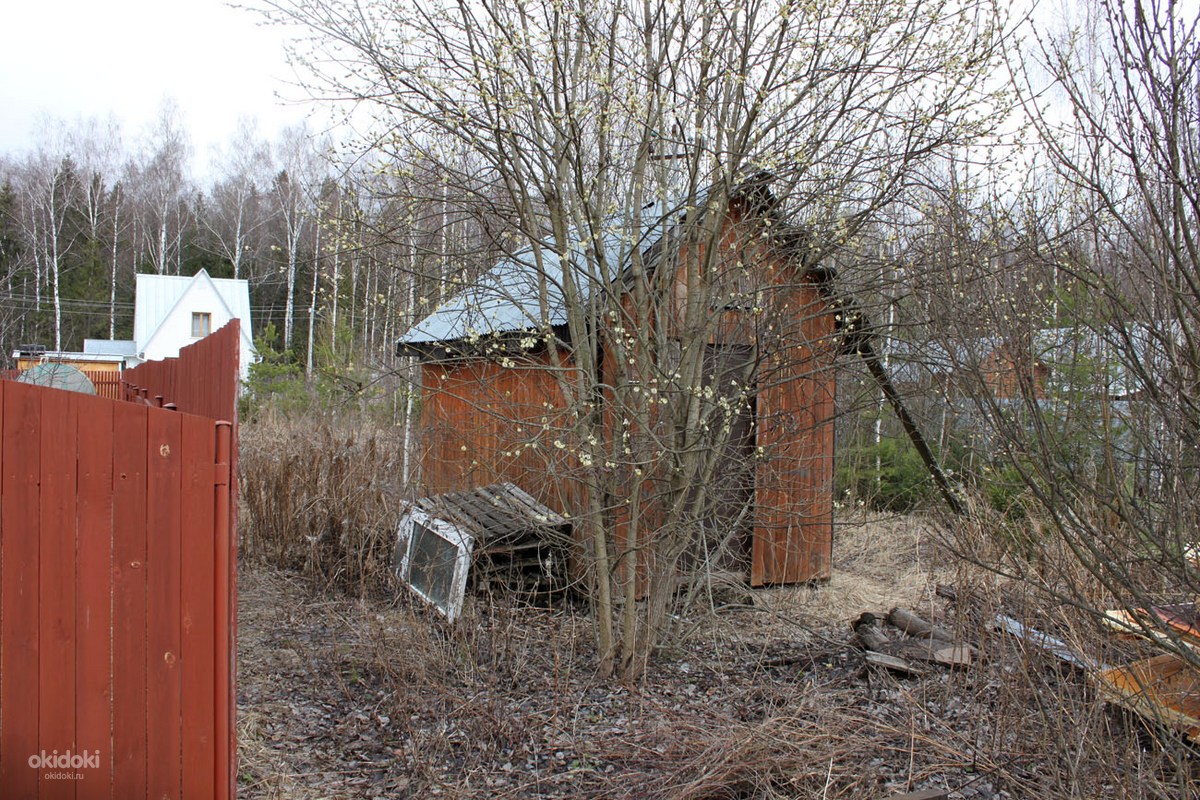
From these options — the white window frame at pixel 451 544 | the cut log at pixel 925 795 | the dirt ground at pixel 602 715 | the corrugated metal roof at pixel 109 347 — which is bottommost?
the dirt ground at pixel 602 715

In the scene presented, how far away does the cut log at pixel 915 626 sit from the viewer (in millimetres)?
6895

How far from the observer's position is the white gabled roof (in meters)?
39.0

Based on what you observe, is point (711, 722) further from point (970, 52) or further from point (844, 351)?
point (970, 52)

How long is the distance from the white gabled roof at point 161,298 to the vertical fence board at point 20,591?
3798 cm

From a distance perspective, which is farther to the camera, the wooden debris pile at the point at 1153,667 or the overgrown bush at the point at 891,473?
the overgrown bush at the point at 891,473

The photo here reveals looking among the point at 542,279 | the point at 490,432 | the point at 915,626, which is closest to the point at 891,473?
the point at 915,626

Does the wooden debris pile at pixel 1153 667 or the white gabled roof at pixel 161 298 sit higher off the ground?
the white gabled roof at pixel 161 298

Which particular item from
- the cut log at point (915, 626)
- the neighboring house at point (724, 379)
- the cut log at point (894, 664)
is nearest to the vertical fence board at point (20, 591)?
the neighboring house at point (724, 379)

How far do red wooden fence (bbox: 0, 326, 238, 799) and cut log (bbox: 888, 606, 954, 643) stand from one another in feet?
17.8

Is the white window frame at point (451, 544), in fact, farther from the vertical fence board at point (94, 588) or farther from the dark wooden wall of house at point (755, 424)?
the vertical fence board at point (94, 588)

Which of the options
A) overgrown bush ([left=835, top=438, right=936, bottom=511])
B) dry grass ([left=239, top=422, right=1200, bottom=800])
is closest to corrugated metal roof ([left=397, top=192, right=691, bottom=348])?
dry grass ([left=239, top=422, right=1200, bottom=800])

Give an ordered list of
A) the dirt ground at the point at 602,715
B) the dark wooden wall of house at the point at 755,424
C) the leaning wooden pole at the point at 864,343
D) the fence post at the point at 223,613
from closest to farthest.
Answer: the fence post at the point at 223,613, the dirt ground at the point at 602,715, the dark wooden wall of house at the point at 755,424, the leaning wooden pole at the point at 864,343

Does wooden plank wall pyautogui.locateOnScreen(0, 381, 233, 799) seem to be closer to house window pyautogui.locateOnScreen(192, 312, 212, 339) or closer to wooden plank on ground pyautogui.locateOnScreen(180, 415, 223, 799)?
wooden plank on ground pyautogui.locateOnScreen(180, 415, 223, 799)

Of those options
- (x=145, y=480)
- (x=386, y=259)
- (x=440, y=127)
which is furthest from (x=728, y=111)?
(x=145, y=480)
